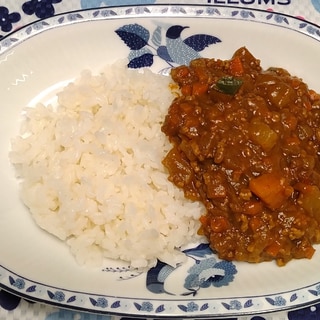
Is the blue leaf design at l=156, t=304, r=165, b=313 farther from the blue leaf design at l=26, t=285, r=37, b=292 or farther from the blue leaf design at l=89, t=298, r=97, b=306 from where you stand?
the blue leaf design at l=26, t=285, r=37, b=292

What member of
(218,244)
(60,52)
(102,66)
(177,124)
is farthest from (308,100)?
(60,52)

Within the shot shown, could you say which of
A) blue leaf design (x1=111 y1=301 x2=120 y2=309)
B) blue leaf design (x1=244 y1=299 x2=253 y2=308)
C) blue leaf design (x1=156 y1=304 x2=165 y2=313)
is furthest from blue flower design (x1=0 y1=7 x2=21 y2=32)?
blue leaf design (x1=244 y1=299 x2=253 y2=308)

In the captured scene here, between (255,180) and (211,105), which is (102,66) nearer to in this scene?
(211,105)

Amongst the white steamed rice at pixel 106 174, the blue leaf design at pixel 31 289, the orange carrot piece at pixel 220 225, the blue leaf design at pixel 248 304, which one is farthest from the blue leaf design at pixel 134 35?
the blue leaf design at pixel 248 304

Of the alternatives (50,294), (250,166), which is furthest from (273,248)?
(50,294)

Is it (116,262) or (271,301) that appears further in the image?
(116,262)

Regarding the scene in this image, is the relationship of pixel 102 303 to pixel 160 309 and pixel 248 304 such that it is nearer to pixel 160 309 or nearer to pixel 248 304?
pixel 160 309

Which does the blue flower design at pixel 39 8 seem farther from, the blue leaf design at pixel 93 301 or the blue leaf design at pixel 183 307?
the blue leaf design at pixel 183 307
